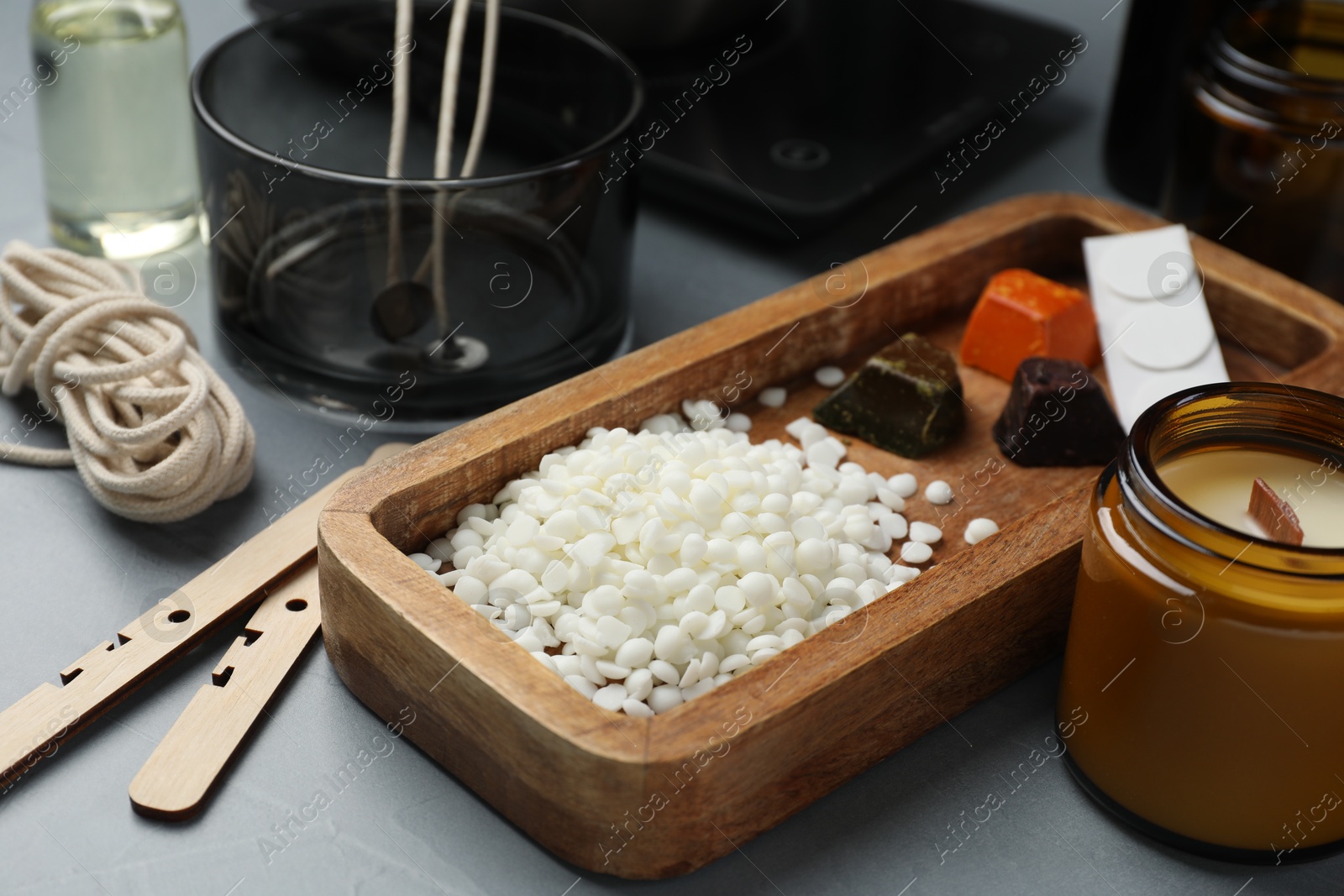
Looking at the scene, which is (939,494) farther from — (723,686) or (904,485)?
(723,686)

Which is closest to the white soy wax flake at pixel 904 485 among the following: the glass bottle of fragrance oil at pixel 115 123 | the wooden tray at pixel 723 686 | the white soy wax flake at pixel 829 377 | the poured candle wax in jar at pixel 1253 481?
the wooden tray at pixel 723 686

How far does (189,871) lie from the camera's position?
66cm

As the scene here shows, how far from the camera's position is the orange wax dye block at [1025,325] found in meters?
0.97

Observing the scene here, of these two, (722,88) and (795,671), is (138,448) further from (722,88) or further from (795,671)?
(722,88)

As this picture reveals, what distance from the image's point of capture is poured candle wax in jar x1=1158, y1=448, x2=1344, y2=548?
0.67 m

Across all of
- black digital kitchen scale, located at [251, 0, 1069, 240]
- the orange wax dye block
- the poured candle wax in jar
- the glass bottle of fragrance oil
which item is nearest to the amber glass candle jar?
the poured candle wax in jar

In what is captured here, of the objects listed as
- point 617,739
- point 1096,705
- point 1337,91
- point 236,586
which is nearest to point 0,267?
point 236,586

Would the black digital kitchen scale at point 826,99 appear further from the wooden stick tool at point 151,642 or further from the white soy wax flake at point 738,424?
the wooden stick tool at point 151,642

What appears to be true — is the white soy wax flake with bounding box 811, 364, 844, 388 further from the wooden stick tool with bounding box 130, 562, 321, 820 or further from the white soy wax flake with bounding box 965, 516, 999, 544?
the wooden stick tool with bounding box 130, 562, 321, 820

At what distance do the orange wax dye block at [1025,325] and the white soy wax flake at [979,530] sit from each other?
0.57 ft

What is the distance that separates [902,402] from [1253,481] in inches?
10.5

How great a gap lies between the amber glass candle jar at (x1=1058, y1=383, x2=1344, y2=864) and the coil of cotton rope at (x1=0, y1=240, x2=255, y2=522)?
0.54m

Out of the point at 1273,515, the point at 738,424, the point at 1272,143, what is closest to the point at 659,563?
the point at 738,424

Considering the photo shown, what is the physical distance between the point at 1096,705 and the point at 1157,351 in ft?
1.25
